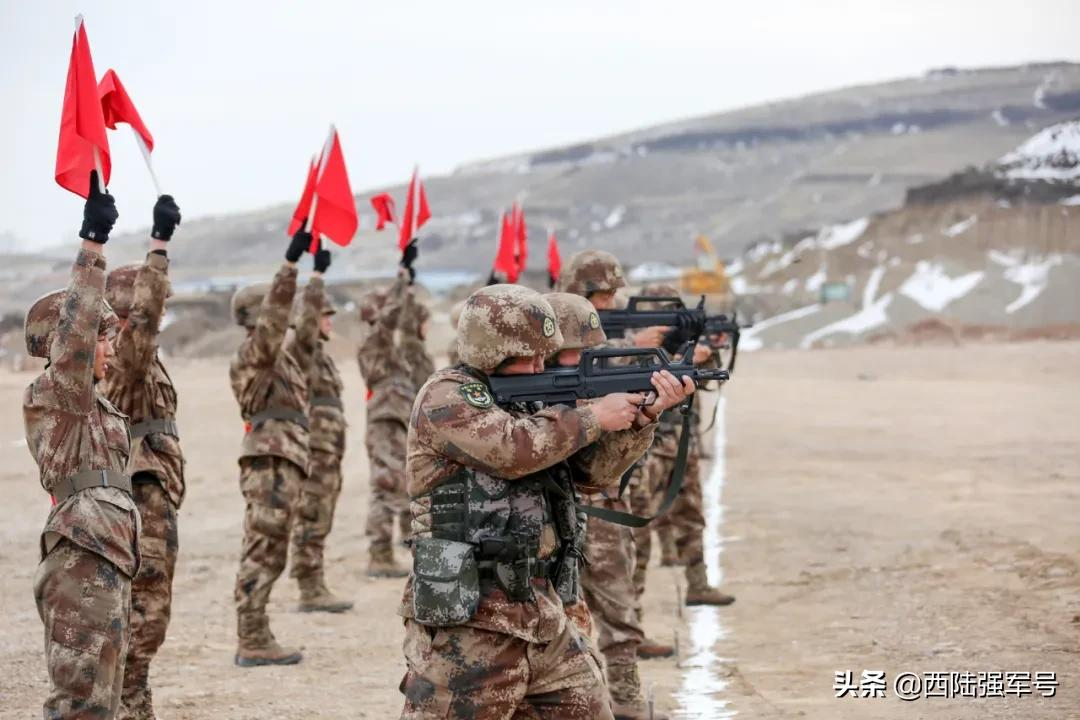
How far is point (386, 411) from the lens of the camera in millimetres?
12258

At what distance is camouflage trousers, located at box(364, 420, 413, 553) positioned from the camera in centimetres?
1188

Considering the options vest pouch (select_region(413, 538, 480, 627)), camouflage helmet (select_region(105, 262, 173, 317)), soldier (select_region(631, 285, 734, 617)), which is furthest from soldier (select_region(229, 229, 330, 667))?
vest pouch (select_region(413, 538, 480, 627))

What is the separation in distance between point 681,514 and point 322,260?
10.3 feet

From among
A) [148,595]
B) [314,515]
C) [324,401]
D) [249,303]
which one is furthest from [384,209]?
[148,595]

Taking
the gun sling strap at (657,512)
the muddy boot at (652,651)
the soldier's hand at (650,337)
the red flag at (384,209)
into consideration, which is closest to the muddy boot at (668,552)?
the muddy boot at (652,651)

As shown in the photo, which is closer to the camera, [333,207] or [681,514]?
[333,207]

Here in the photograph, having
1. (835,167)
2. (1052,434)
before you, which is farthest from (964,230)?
(835,167)

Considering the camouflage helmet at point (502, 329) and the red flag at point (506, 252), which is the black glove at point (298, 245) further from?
the red flag at point (506, 252)

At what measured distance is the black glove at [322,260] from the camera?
865 cm

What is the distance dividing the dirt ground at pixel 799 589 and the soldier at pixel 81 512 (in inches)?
90.3

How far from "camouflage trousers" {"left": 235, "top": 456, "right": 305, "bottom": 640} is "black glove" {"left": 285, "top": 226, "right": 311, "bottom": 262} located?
141 cm

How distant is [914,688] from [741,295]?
53703 mm

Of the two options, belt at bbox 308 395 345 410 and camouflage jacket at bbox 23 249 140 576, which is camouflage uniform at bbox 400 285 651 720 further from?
belt at bbox 308 395 345 410

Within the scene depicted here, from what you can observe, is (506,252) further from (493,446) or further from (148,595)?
(493,446)
